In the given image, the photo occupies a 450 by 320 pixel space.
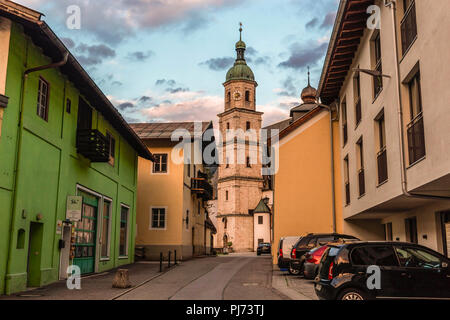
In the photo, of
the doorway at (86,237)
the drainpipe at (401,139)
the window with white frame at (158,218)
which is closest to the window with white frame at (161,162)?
the window with white frame at (158,218)

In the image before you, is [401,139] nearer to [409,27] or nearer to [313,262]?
[409,27]

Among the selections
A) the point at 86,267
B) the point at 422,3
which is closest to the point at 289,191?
the point at 86,267

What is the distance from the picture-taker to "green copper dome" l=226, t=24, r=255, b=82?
96.7 m

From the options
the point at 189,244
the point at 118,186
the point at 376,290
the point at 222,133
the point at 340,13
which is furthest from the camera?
the point at 222,133

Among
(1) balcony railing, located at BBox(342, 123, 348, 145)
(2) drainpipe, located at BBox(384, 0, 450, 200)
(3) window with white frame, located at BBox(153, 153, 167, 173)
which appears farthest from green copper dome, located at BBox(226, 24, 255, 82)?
(2) drainpipe, located at BBox(384, 0, 450, 200)

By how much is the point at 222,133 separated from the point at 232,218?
1788 centimetres

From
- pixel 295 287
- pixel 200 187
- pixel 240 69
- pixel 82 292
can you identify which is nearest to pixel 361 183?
pixel 295 287

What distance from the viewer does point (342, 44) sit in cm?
1814

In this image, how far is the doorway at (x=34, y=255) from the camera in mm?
14914

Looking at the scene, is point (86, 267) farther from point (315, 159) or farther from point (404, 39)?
point (404, 39)

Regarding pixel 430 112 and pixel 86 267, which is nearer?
pixel 430 112

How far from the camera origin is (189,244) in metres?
35.2

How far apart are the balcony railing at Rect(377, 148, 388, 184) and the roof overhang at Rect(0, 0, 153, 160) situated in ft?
33.0

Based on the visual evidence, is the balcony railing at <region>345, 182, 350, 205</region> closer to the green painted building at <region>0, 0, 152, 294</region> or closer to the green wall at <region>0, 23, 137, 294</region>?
the green painted building at <region>0, 0, 152, 294</region>
